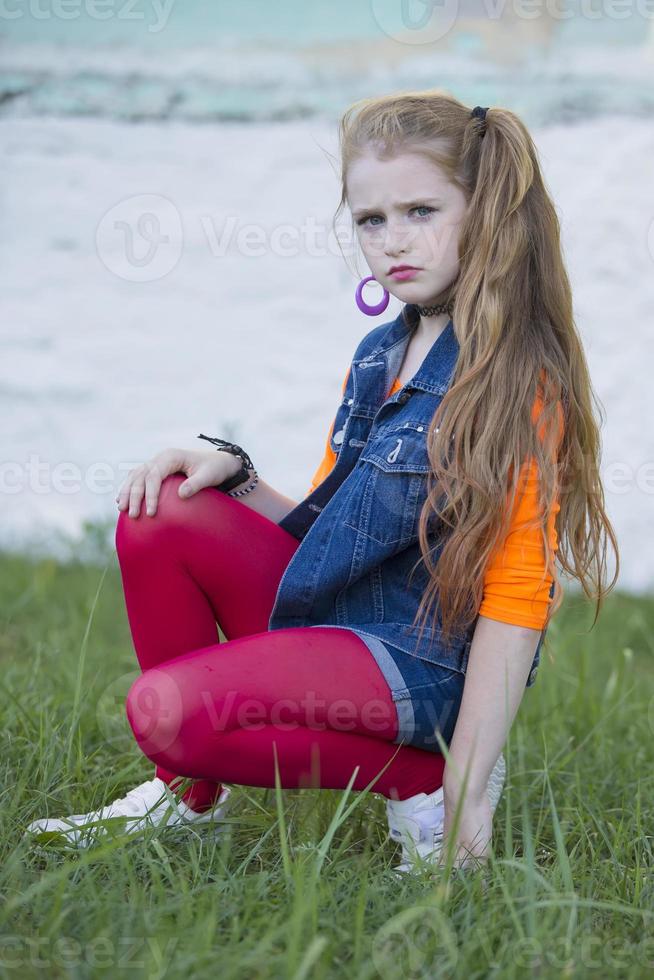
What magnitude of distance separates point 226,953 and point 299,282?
2879 millimetres

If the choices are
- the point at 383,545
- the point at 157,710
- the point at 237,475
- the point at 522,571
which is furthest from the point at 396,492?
the point at 157,710

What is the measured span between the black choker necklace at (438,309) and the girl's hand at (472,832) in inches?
28.1

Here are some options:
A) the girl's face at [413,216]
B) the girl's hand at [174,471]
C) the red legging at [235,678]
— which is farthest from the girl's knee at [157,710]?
the girl's face at [413,216]

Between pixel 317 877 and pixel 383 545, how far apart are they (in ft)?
1.61

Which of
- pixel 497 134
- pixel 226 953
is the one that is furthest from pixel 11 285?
pixel 226 953

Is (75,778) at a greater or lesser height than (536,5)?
lesser

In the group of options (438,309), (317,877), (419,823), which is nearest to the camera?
(317,877)

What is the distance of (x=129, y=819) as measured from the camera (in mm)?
1407

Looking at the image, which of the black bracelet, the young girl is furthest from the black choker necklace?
the black bracelet

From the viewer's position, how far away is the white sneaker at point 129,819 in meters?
1.43

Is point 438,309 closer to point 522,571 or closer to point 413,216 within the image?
point 413,216

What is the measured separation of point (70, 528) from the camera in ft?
12.1

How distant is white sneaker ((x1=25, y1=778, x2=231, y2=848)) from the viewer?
143cm

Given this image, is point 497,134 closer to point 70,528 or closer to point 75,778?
point 75,778
